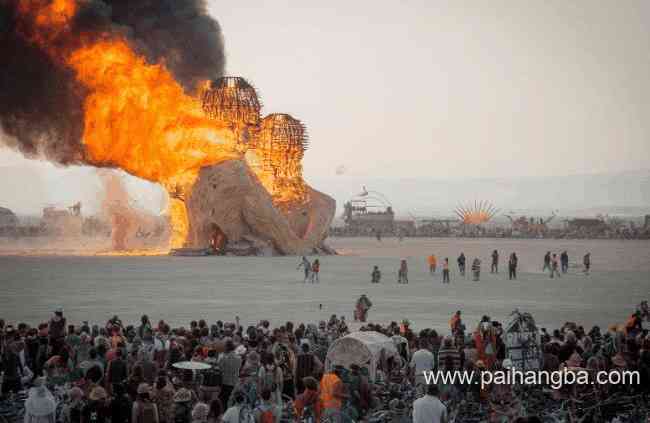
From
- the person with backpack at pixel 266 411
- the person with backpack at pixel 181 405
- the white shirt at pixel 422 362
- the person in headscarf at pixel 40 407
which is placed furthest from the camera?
the white shirt at pixel 422 362

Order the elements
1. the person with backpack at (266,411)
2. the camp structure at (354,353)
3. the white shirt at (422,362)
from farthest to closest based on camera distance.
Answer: the camp structure at (354,353), the white shirt at (422,362), the person with backpack at (266,411)

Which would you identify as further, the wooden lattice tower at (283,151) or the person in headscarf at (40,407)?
the wooden lattice tower at (283,151)

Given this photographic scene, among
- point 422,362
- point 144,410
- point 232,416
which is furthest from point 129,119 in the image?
point 232,416

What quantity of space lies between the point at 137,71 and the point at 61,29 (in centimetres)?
523

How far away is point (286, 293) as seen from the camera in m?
32.1

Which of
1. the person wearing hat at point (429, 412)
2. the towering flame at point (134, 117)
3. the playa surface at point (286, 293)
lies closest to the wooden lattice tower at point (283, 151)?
the towering flame at point (134, 117)

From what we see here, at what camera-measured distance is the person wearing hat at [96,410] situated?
1084 centimetres

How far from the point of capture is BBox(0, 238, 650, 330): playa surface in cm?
2556

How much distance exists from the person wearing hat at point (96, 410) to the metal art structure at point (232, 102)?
168ft

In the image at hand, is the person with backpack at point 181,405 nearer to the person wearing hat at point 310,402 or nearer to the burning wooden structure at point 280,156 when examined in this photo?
the person wearing hat at point 310,402

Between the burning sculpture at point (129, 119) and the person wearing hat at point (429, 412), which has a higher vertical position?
the burning sculpture at point (129, 119)

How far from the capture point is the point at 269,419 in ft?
34.7

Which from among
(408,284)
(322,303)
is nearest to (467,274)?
(408,284)

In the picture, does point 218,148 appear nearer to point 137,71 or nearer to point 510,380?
point 137,71
